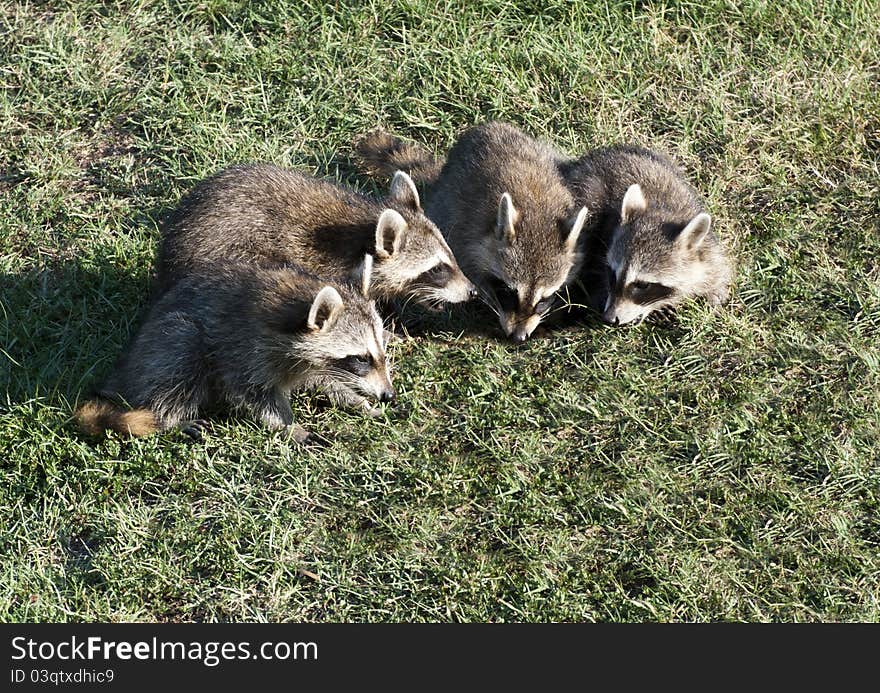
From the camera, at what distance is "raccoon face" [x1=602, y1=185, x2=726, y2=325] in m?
6.43

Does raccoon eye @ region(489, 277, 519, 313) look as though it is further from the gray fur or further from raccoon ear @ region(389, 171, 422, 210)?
the gray fur

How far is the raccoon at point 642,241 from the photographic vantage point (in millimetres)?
6449

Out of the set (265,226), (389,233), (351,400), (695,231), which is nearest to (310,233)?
(265,226)

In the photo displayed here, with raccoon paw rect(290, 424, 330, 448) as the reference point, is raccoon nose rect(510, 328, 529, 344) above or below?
above

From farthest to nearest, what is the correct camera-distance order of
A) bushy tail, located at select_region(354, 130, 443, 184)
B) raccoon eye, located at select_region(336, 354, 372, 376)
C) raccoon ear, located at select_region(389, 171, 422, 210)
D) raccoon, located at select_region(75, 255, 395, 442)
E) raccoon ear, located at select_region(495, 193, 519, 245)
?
bushy tail, located at select_region(354, 130, 443, 184) < raccoon ear, located at select_region(389, 171, 422, 210) < raccoon ear, located at select_region(495, 193, 519, 245) < raccoon eye, located at select_region(336, 354, 372, 376) < raccoon, located at select_region(75, 255, 395, 442)

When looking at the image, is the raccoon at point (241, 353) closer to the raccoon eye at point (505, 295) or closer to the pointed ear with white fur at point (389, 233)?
the pointed ear with white fur at point (389, 233)

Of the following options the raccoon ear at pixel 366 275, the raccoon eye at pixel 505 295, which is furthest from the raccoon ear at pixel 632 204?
the raccoon ear at pixel 366 275

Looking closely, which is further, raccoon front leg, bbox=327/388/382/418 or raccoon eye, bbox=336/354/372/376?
raccoon front leg, bbox=327/388/382/418

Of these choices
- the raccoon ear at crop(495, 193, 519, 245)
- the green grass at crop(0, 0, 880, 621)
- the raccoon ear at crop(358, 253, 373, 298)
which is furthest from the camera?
the raccoon ear at crop(495, 193, 519, 245)

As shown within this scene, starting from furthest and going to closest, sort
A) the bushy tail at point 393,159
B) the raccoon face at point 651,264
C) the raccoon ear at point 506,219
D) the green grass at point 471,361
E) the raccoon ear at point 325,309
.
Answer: the bushy tail at point 393,159 → the raccoon face at point 651,264 → the raccoon ear at point 506,219 → the raccoon ear at point 325,309 → the green grass at point 471,361

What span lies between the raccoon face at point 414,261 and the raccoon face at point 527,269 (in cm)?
27

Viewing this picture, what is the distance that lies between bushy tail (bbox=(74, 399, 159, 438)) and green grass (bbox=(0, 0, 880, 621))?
0.09 metres

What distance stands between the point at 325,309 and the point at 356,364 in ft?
1.17

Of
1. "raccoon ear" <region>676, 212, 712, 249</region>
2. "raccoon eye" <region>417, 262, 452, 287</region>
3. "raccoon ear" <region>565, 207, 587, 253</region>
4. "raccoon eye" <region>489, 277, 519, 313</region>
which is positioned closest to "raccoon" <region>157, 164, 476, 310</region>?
"raccoon eye" <region>417, 262, 452, 287</region>
